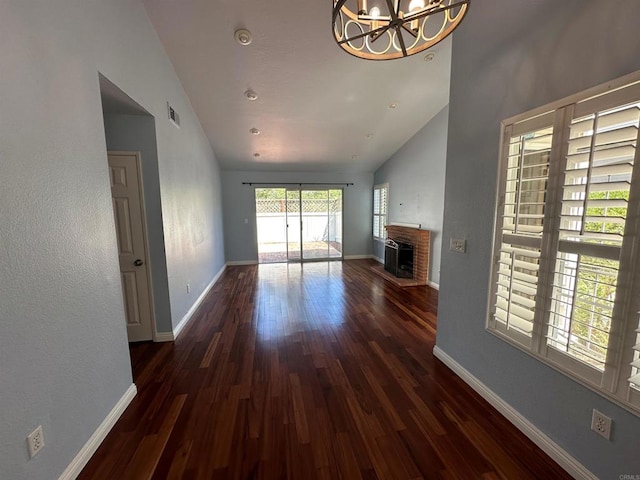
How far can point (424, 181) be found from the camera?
4.88m

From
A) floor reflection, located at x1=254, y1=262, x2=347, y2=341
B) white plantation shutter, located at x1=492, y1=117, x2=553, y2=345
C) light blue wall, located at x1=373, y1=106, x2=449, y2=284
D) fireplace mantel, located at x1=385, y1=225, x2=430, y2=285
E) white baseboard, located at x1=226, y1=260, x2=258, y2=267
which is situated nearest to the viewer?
white plantation shutter, located at x1=492, y1=117, x2=553, y2=345

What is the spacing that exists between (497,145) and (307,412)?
226cm

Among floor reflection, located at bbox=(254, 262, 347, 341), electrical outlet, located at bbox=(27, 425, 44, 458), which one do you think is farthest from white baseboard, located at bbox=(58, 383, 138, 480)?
floor reflection, located at bbox=(254, 262, 347, 341)

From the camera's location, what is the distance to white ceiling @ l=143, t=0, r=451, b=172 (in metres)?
2.49

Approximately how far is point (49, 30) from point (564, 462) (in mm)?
3508

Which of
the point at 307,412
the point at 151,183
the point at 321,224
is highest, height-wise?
→ the point at 151,183

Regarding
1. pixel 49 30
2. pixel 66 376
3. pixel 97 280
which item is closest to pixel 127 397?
pixel 66 376

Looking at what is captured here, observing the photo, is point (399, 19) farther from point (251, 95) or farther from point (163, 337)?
point (163, 337)

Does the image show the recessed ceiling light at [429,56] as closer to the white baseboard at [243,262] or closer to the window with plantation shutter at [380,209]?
the window with plantation shutter at [380,209]

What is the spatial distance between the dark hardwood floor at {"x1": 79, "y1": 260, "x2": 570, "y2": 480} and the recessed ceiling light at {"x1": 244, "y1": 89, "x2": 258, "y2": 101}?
9.70ft

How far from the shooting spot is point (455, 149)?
87.0 inches

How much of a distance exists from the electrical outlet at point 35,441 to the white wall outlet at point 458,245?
2.75 metres

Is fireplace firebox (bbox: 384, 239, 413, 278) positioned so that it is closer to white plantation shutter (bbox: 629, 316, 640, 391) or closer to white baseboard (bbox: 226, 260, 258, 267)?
white baseboard (bbox: 226, 260, 258, 267)

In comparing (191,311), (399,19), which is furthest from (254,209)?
(399,19)
